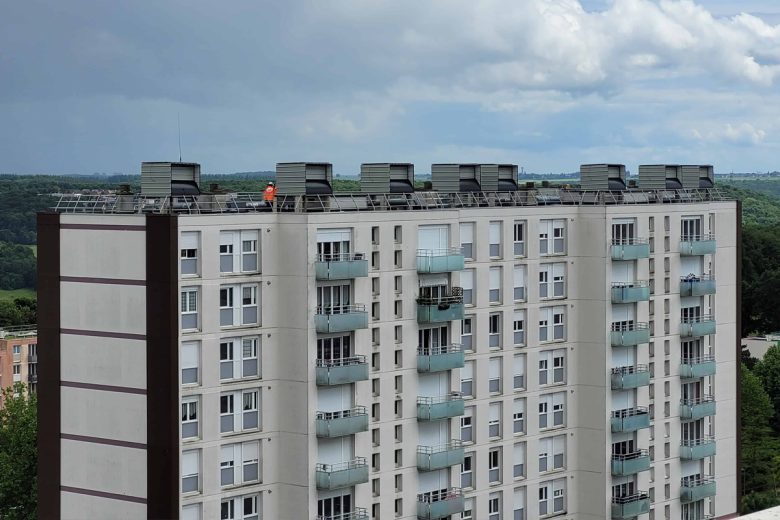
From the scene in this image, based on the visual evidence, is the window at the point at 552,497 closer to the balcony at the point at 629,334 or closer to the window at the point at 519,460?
the window at the point at 519,460

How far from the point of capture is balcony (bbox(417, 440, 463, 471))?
72562 millimetres

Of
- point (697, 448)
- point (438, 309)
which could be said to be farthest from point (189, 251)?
point (697, 448)

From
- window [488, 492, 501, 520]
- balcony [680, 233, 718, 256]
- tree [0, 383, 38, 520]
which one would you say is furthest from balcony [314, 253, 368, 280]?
tree [0, 383, 38, 520]

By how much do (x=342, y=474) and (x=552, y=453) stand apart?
17.8 metres

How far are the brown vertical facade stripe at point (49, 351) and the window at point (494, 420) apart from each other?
2334 cm

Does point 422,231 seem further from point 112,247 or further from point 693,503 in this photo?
point 693,503

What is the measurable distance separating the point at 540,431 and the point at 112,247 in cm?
2813

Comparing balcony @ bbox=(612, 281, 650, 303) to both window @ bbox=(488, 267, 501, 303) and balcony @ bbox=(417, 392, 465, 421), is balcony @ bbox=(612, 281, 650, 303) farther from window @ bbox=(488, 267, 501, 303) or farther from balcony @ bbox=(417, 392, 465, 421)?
balcony @ bbox=(417, 392, 465, 421)

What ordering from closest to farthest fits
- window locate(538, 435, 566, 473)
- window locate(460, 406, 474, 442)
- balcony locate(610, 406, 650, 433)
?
window locate(460, 406, 474, 442) < window locate(538, 435, 566, 473) < balcony locate(610, 406, 650, 433)

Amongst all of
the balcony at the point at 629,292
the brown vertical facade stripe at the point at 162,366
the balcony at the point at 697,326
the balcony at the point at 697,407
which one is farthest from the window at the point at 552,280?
the brown vertical facade stripe at the point at 162,366

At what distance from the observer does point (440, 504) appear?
7306 cm

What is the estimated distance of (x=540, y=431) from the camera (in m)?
80.1

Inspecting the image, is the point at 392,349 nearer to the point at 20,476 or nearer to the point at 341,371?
the point at 341,371

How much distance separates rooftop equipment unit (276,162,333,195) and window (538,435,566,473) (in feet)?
65.2
